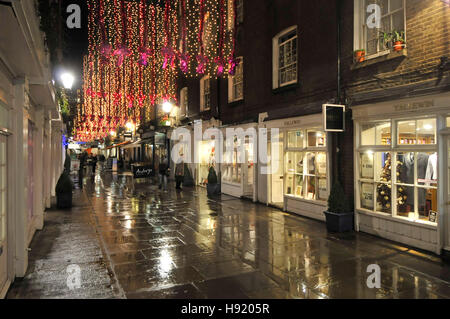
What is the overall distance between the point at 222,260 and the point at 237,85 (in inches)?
395

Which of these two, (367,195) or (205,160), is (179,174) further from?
(367,195)

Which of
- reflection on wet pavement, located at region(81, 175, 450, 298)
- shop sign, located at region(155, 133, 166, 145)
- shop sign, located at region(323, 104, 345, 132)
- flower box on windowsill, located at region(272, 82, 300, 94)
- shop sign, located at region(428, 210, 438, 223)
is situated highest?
flower box on windowsill, located at region(272, 82, 300, 94)

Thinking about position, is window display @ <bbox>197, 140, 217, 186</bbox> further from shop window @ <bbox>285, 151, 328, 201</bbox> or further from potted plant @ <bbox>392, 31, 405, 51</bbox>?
potted plant @ <bbox>392, 31, 405, 51</bbox>

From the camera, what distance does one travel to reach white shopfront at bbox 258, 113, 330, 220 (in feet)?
30.7

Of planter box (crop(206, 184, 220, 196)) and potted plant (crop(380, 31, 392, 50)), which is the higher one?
potted plant (crop(380, 31, 392, 50))

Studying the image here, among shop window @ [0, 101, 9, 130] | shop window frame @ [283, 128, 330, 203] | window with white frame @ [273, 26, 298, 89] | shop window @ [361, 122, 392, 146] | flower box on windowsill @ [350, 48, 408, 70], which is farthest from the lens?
window with white frame @ [273, 26, 298, 89]

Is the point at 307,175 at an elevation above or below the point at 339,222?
above

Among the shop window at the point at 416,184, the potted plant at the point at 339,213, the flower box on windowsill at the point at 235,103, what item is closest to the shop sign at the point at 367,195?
the potted plant at the point at 339,213

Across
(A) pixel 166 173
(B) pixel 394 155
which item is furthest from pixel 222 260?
(A) pixel 166 173

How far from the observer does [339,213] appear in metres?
7.87

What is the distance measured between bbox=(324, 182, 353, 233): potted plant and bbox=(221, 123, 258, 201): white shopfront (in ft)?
15.2

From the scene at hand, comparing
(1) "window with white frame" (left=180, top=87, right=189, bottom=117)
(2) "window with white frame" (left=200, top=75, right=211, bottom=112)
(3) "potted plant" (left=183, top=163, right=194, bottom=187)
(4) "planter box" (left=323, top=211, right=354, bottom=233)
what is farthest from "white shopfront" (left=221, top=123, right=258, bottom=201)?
(1) "window with white frame" (left=180, top=87, right=189, bottom=117)
